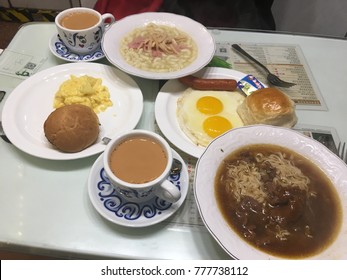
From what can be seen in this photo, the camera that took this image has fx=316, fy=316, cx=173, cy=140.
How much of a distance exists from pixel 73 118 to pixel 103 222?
1.58 feet

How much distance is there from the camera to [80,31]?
1.84 meters

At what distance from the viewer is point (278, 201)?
4.08 ft

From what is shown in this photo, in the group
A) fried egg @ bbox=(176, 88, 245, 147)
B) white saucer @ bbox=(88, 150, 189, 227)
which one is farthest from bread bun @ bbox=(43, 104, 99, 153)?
fried egg @ bbox=(176, 88, 245, 147)

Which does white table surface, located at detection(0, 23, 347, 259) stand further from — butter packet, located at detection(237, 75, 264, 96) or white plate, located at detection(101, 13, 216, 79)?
butter packet, located at detection(237, 75, 264, 96)

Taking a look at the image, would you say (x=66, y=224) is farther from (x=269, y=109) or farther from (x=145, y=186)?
(x=269, y=109)

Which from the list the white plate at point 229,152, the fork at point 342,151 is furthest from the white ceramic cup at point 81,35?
the fork at point 342,151

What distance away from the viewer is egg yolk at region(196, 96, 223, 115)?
1.71 metres

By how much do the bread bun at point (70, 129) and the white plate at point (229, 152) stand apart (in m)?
0.54

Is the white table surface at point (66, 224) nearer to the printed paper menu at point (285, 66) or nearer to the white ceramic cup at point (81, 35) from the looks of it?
the printed paper menu at point (285, 66)

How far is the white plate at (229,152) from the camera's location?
108cm

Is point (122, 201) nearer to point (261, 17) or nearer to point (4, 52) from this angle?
point (4, 52)

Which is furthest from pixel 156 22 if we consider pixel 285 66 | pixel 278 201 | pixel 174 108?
pixel 278 201

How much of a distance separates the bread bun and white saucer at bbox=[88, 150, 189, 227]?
150mm

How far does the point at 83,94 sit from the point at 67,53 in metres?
0.46
